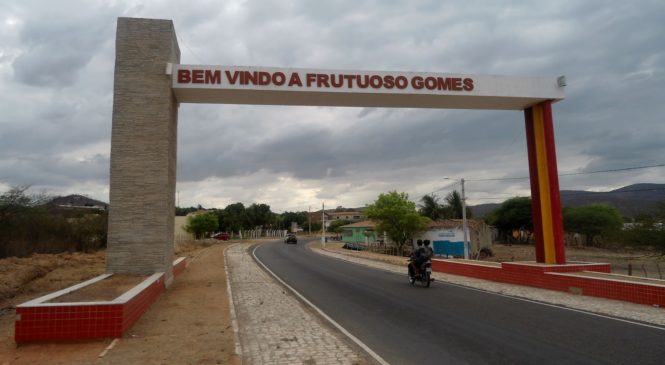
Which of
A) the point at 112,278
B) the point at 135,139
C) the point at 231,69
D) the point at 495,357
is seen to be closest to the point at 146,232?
the point at 112,278

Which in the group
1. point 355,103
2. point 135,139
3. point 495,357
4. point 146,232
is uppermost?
point 355,103

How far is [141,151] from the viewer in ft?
44.1

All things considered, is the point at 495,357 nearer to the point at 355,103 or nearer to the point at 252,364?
the point at 252,364

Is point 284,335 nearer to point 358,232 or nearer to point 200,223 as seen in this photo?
point 200,223

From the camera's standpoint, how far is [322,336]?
25.6ft

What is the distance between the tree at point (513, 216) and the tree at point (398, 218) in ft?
81.8

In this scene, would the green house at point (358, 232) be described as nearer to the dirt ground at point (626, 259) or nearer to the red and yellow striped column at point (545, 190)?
the dirt ground at point (626, 259)

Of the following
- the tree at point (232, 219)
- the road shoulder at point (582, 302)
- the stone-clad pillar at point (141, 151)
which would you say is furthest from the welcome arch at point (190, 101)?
the tree at point (232, 219)

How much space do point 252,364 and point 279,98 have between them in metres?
10.8

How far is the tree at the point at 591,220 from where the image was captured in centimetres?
5891

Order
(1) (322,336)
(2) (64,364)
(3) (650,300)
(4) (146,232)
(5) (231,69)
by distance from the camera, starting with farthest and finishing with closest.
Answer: (5) (231,69) < (4) (146,232) < (3) (650,300) < (1) (322,336) < (2) (64,364)

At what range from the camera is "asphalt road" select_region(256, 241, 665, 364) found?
6.32 m

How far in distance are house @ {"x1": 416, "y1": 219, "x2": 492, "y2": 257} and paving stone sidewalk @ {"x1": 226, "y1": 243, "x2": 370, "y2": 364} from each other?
1146 inches

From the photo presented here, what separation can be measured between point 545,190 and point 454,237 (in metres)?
26.0
